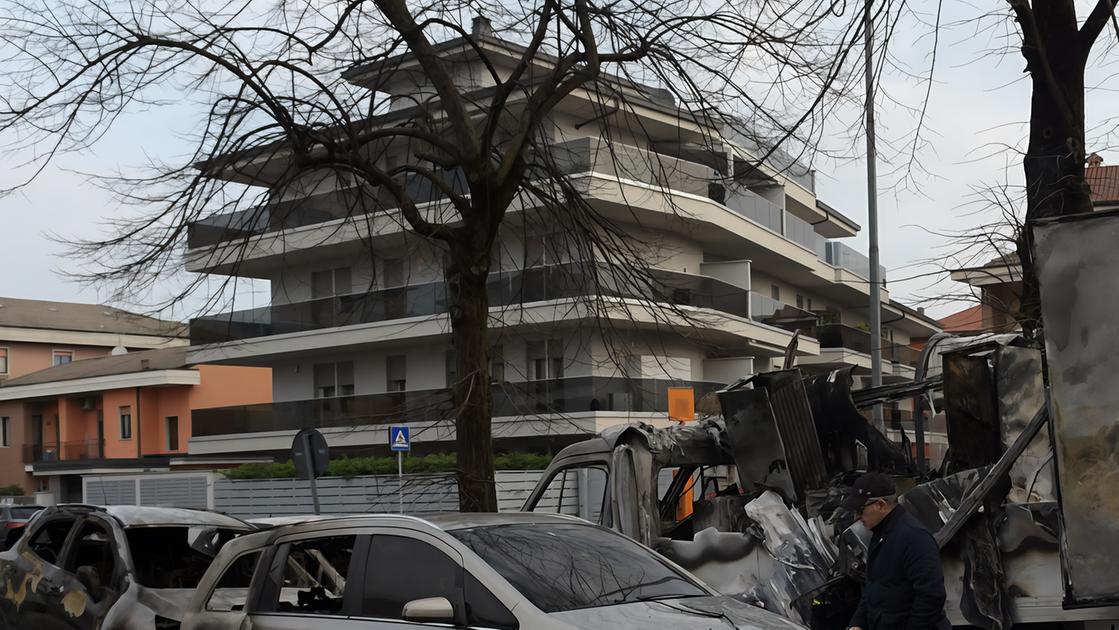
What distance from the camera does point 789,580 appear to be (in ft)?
29.3

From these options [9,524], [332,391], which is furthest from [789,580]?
[332,391]

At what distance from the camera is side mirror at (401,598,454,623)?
18.7 ft

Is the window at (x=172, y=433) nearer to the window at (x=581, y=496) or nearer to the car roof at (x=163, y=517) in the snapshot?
the window at (x=581, y=496)

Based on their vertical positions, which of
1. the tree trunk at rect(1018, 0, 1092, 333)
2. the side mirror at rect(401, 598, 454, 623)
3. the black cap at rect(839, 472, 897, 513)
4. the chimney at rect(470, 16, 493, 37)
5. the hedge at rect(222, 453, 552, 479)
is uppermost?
the chimney at rect(470, 16, 493, 37)

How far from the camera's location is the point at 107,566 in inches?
384

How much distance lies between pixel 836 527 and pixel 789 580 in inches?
22.7

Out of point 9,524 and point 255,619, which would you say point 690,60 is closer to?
point 255,619

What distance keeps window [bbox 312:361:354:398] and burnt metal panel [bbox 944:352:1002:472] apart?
32.8 meters

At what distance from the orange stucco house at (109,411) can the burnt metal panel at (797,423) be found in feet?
141

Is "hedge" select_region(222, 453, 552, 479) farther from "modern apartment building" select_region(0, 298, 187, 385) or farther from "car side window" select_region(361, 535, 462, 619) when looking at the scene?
"modern apartment building" select_region(0, 298, 187, 385)

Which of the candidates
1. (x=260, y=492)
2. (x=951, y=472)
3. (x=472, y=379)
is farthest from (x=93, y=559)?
(x=260, y=492)

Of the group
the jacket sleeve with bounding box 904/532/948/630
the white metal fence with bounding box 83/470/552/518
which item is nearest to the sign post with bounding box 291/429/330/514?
the white metal fence with bounding box 83/470/552/518

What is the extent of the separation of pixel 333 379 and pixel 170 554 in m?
31.6

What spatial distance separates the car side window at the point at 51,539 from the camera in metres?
10.2
